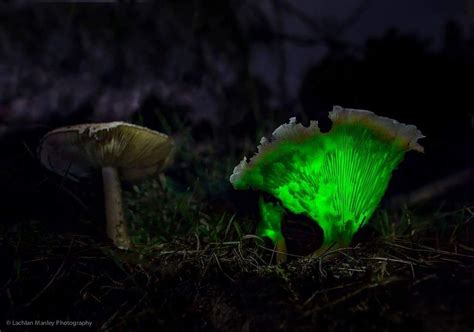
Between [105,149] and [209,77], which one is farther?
[209,77]

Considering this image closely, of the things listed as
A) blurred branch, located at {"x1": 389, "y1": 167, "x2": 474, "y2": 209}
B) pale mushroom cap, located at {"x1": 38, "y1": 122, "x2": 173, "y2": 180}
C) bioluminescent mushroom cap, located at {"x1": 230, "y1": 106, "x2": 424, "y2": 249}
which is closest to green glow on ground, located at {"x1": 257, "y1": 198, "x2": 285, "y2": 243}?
bioluminescent mushroom cap, located at {"x1": 230, "y1": 106, "x2": 424, "y2": 249}

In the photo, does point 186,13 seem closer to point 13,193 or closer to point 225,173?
point 225,173

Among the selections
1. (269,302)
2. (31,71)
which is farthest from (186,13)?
(269,302)

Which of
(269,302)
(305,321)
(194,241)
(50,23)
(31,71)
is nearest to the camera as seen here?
(305,321)

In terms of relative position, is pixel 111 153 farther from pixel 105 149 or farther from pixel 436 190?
pixel 436 190

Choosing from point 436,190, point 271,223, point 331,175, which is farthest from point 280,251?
point 436,190

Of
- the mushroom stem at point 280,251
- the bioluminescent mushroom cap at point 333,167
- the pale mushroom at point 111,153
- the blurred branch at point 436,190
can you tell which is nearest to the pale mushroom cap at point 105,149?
the pale mushroom at point 111,153

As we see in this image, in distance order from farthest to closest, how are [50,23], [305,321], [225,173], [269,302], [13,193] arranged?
[50,23] → [225,173] → [13,193] → [269,302] → [305,321]
